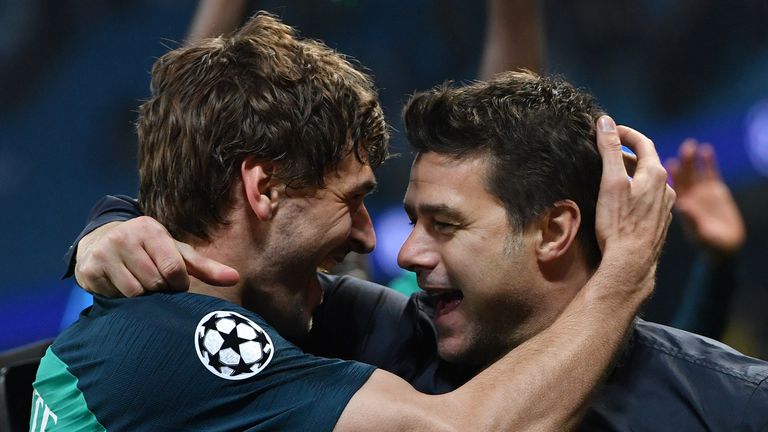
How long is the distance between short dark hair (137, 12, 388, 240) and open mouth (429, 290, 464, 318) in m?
0.34

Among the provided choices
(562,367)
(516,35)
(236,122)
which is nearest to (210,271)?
(236,122)

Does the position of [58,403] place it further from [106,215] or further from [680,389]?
[680,389]

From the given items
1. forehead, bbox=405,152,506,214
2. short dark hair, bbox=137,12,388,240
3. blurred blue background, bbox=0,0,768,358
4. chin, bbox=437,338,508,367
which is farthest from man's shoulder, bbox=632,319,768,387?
blurred blue background, bbox=0,0,768,358

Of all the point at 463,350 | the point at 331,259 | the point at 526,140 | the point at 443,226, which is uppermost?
the point at 526,140

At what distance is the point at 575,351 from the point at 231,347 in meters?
0.63

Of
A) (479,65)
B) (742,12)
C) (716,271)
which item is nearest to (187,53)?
(716,271)

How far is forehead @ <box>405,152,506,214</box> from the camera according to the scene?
7.23 feet

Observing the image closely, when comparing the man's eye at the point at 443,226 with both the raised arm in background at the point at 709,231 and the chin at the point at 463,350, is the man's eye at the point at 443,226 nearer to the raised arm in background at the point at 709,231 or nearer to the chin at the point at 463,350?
the chin at the point at 463,350

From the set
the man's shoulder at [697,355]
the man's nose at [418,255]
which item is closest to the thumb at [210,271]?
the man's nose at [418,255]

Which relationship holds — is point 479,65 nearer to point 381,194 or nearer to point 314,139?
point 381,194

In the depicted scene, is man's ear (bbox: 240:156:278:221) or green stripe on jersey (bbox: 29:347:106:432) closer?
green stripe on jersey (bbox: 29:347:106:432)

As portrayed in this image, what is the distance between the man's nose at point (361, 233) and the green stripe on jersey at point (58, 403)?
2.21 feet

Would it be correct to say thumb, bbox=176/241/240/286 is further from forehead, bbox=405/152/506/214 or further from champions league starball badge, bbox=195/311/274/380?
forehead, bbox=405/152/506/214

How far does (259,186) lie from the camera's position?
2.10 meters
